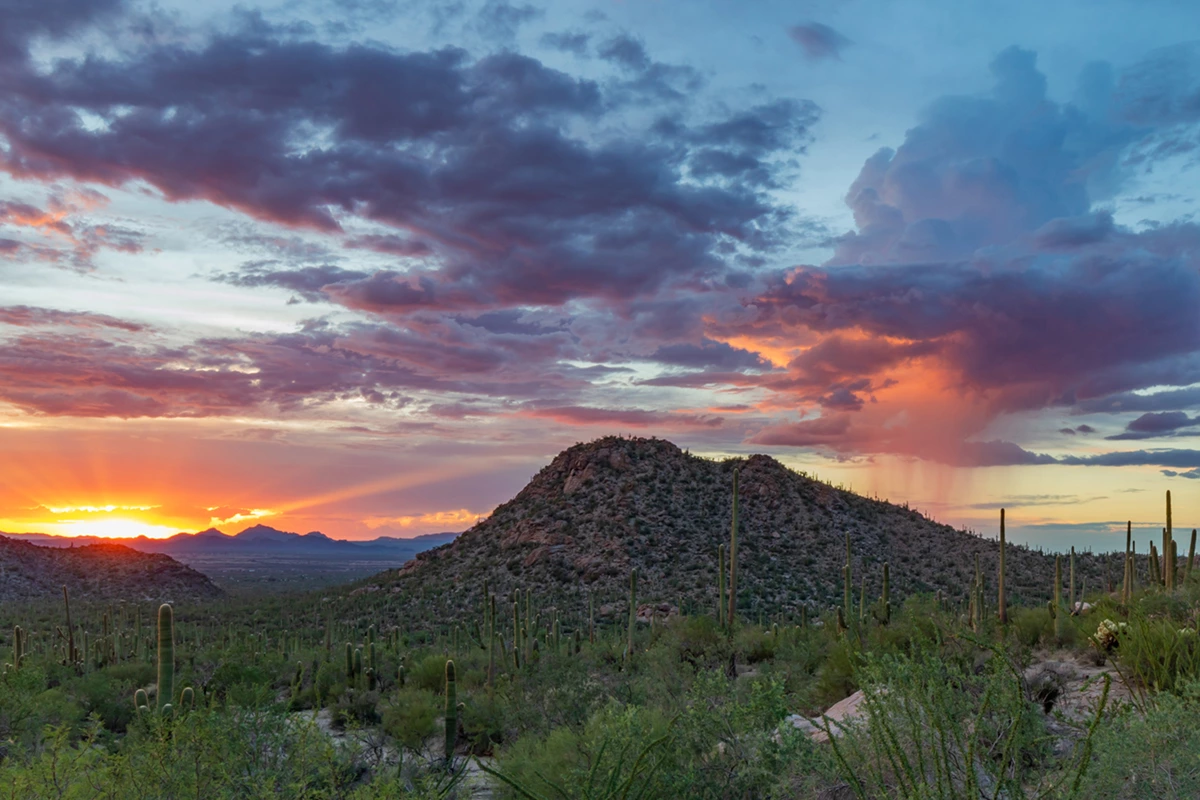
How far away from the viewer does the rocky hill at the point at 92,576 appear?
74.4m

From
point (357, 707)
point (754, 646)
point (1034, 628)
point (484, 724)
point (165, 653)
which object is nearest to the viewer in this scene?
point (165, 653)

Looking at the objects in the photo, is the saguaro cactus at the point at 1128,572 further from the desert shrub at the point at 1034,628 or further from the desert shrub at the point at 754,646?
the desert shrub at the point at 754,646

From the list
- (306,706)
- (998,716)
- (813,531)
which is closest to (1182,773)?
(998,716)

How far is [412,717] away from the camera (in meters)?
15.9

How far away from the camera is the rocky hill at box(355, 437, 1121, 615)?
4703 cm

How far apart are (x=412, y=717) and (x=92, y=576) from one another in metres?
80.1

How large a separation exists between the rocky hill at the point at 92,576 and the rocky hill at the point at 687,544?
29.3m

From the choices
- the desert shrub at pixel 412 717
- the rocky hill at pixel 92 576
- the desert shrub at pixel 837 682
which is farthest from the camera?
the rocky hill at pixel 92 576

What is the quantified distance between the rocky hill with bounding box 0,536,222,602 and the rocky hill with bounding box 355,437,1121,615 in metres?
29.3

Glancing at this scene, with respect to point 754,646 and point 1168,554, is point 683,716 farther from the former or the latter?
point 1168,554

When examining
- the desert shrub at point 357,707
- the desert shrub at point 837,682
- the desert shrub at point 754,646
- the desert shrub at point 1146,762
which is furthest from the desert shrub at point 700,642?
the desert shrub at point 1146,762

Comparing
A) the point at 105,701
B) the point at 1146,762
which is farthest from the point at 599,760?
the point at 105,701

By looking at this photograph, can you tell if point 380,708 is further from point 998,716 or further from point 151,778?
point 998,716

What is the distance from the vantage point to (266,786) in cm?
613
